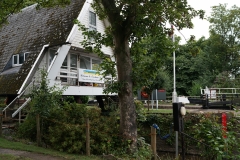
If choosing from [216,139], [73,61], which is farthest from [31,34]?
[216,139]

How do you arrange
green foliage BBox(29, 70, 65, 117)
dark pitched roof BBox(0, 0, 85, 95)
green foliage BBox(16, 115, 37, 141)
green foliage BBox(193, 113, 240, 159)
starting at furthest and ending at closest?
dark pitched roof BBox(0, 0, 85, 95), green foliage BBox(16, 115, 37, 141), green foliage BBox(29, 70, 65, 117), green foliage BBox(193, 113, 240, 159)

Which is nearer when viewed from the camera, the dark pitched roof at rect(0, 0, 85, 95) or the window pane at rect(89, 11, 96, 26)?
the dark pitched roof at rect(0, 0, 85, 95)

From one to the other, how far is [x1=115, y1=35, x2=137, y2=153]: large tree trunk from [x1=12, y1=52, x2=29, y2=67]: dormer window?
8551 mm

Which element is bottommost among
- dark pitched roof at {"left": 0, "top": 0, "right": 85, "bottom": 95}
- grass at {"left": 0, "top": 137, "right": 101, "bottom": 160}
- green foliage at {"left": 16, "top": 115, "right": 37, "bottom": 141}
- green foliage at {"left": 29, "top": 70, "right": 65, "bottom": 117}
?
grass at {"left": 0, "top": 137, "right": 101, "bottom": 160}

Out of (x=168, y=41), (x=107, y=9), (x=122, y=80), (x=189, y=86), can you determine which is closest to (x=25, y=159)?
(x=122, y=80)

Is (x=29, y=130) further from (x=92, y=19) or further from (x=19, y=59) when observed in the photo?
(x=92, y=19)

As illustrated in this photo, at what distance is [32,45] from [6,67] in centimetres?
239

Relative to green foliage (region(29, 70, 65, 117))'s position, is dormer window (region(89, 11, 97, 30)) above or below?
above

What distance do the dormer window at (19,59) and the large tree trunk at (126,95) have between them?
8.55m

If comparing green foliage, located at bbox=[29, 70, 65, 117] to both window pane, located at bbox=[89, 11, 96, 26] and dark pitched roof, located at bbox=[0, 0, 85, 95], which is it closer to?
dark pitched roof, located at bbox=[0, 0, 85, 95]

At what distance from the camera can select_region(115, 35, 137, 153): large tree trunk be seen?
905cm

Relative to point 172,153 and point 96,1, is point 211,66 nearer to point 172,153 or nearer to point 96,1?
point 172,153

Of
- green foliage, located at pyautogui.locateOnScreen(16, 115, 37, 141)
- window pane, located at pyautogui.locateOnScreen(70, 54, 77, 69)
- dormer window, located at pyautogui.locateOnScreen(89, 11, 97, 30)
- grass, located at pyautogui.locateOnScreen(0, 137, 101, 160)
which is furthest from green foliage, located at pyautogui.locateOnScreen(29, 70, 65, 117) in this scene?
dormer window, located at pyautogui.locateOnScreen(89, 11, 97, 30)

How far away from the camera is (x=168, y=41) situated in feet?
31.9
